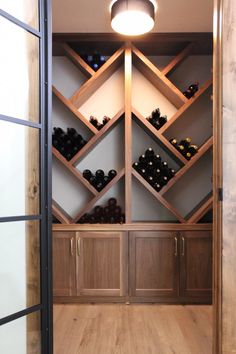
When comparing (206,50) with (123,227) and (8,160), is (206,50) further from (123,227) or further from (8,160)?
(8,160)

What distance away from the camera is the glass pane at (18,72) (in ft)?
4.44

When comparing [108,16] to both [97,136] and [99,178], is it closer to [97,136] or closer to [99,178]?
[97,136]

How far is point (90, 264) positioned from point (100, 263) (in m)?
0.10

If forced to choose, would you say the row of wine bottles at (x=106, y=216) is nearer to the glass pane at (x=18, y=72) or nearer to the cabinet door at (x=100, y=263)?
the cabinet door at (x=100, y=263)

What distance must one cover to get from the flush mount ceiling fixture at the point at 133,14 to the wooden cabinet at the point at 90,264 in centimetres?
184

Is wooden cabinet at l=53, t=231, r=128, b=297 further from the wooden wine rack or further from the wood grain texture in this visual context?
the wood grain texture

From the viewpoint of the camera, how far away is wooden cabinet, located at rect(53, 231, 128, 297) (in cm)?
277

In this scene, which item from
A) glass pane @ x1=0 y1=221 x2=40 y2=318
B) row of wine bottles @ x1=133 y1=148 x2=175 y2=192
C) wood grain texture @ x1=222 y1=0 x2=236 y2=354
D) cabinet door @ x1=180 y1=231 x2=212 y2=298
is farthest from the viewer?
row of wine bottles @ x1=133 y1=148 x2=175 y2=192

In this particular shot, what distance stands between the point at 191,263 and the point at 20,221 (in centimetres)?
193

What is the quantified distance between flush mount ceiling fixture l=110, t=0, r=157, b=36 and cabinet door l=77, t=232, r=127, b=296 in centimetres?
184

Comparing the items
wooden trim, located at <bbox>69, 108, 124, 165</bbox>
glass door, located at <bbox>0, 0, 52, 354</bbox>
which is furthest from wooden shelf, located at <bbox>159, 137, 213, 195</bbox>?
glass door, located at <bbox>0, 0, 52, 354</bbox>

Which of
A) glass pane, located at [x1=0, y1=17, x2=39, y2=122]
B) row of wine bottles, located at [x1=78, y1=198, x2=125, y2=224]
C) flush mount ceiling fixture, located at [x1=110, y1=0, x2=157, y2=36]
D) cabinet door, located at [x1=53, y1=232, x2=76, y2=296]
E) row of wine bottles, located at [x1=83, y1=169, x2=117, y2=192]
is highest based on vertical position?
flush mount ceiling fixture, located at [x1=110, y1=0, x2=157, y2=36]

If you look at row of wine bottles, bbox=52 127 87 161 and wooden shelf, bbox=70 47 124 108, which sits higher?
wooden shelf, bbox=70 47 124 108

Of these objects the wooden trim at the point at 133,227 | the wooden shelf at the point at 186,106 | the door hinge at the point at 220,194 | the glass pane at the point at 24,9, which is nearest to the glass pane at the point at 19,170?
the glass pane at the point at 24,9
